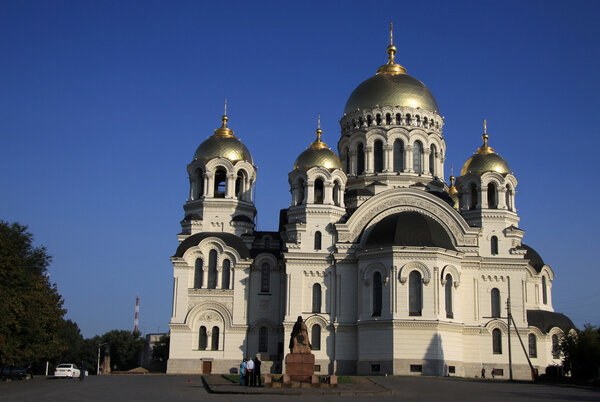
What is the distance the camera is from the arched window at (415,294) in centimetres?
4222

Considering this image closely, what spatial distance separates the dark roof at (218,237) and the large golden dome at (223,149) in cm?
552

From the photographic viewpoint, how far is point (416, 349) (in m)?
41.4

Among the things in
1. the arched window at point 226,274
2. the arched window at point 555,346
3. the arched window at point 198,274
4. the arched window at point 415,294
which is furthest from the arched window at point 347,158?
the arched window at point 555,346

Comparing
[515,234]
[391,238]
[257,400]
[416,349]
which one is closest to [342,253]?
[391,238]

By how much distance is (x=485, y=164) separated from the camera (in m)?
48.2

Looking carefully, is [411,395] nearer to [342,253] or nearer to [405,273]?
[405,273]

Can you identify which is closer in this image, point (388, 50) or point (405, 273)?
point (405, 273)

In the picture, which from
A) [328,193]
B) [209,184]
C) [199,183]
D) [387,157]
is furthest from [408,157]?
[199,183]

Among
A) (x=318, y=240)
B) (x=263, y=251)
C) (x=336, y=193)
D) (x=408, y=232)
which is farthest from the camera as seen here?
(x=263, y=251)

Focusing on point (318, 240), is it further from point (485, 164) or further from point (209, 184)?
point (485, 164)

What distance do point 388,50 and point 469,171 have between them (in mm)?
13025

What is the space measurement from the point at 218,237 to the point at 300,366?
1926 cm

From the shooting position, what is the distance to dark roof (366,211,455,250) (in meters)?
42.9

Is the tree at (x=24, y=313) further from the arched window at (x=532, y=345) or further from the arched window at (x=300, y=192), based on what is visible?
the arched window at (x=532, y=345)
